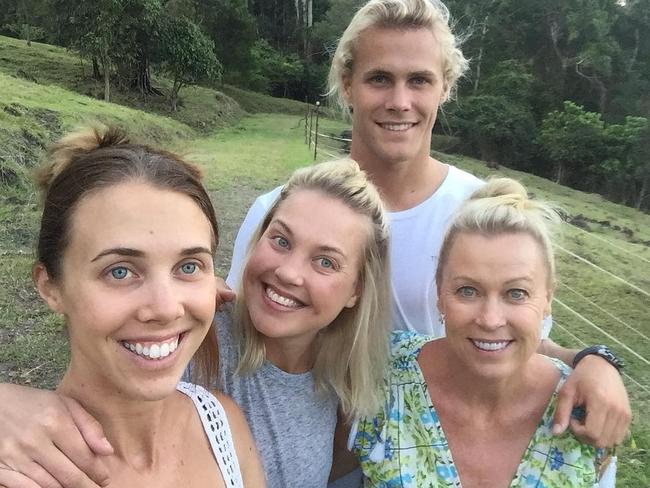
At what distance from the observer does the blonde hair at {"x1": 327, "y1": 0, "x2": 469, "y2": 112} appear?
79.6 inches

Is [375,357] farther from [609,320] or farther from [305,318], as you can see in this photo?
[609,320]

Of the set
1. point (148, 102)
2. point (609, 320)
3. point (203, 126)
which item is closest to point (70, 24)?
point (148, 102)

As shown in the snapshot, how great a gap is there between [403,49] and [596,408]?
123 centimetres

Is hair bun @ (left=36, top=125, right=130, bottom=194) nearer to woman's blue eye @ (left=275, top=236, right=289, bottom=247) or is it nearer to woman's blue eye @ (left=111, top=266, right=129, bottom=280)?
woman's blue eye @ (left=111, top=266, right=129, bottom=280)

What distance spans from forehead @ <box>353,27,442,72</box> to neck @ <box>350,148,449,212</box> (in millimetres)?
316

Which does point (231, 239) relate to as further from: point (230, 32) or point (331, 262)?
point (230, 32)

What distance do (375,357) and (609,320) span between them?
3.94 metres

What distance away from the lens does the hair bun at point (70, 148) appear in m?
1.25

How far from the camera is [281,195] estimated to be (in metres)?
1.79

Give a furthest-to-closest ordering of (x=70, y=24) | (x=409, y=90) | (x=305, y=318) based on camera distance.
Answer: (x=70, y=24) < (x=409, y=90) < (x=305, y=318)

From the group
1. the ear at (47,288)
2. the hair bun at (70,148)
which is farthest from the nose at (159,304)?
the hair bun at (70,148)

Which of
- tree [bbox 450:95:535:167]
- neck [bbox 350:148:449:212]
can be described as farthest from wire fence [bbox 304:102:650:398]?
tree [bbox 450:95:535:167]

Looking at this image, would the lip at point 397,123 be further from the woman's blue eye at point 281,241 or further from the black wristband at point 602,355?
the black wristband at point 602,355

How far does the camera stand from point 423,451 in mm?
1552
